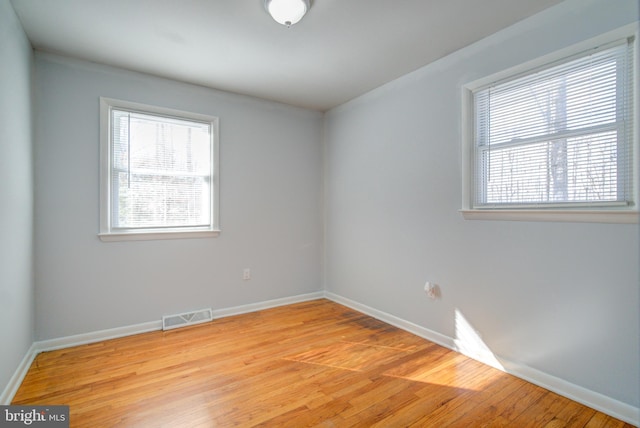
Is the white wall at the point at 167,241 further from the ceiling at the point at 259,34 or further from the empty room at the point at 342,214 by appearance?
the ceiling at the point at 259,34

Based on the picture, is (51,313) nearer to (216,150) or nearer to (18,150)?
(18,150)

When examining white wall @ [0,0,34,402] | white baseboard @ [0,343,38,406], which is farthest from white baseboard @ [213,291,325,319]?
white wall @ [0,0,34,402]

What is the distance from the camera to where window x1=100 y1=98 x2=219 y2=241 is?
9.36 feet

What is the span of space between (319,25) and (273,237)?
2371mm

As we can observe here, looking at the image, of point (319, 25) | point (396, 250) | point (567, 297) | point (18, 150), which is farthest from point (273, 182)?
point (567, 297)

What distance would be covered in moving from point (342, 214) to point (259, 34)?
2.23 metres

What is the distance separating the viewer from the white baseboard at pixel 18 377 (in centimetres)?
183

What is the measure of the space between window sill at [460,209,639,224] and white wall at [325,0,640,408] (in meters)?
0.04

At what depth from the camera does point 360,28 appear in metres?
2.25

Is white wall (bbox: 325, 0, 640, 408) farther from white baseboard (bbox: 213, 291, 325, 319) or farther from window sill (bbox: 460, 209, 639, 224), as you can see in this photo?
white baseboard (bbox: 213, 291, 325, 319)

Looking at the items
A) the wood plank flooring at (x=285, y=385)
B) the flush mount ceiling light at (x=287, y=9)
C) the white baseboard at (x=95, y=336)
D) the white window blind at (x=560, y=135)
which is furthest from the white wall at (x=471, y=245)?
the white baseboard at (x=95, y=336)

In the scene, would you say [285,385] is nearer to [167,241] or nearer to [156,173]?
[167,241]

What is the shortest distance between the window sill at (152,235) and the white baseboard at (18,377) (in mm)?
1002

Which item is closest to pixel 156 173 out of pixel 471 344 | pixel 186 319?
pixel 186 319
